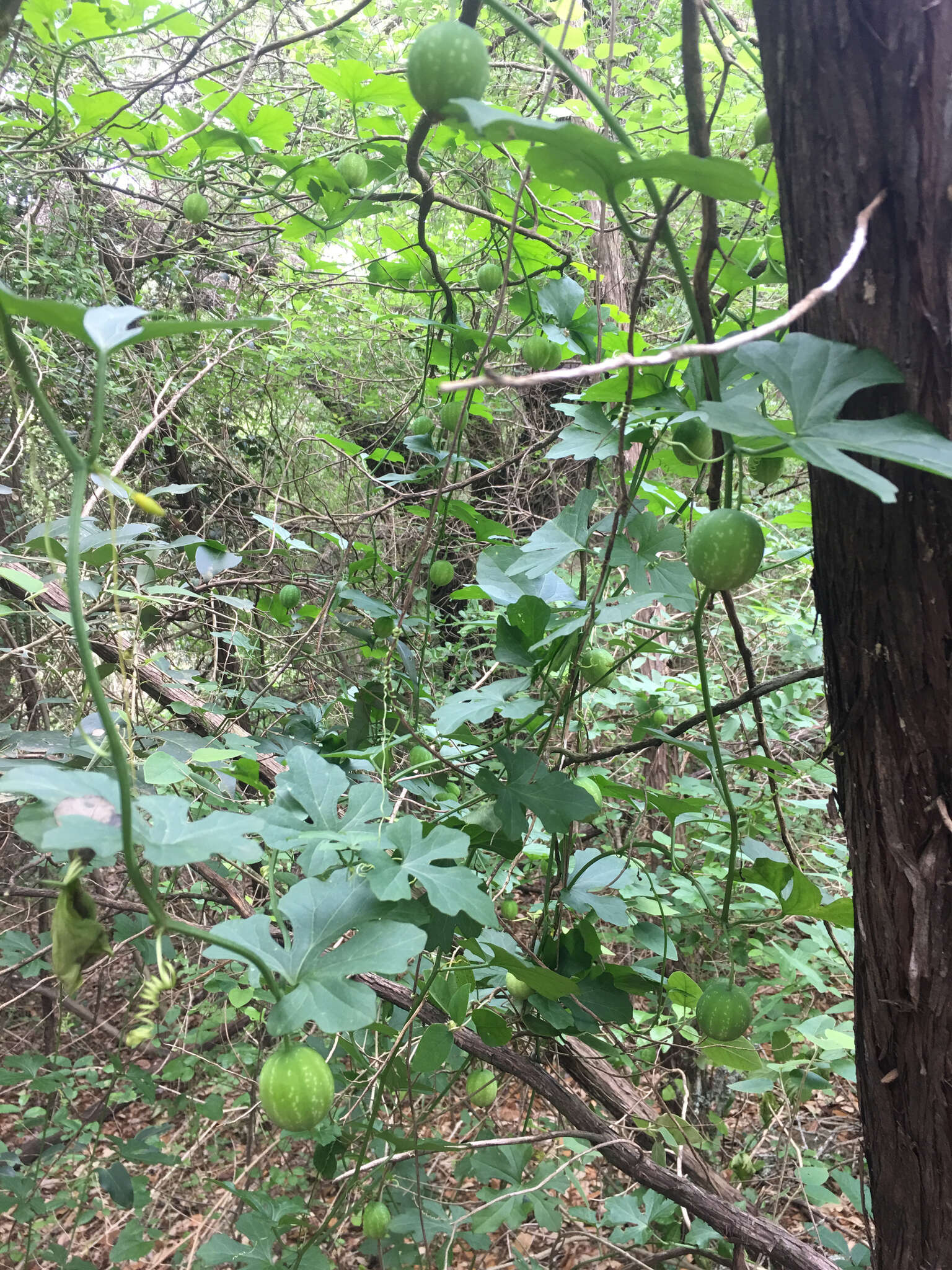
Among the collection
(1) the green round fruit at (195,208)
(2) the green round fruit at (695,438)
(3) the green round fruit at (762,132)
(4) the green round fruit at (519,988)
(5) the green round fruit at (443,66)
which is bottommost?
(4) the green round fruit at (519,988)

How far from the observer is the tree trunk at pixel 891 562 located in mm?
723

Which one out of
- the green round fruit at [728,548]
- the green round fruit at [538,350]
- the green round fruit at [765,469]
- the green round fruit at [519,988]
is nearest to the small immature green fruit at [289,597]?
the green round fruit at [538,350]

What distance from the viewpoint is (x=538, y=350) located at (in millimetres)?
1517

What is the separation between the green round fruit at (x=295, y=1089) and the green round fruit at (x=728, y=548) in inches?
26.6

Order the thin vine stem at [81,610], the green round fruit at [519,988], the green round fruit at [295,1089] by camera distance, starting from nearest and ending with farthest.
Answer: the thin vine stem at [81,610] < the green round fruit at [295,1089] < the green round fruit at [519,988]

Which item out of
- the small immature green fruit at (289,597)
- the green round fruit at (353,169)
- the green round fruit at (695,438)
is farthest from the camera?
the small immature green fruit at (289,597)

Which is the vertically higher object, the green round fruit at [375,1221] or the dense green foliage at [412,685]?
the dense green foliage at [412,685]

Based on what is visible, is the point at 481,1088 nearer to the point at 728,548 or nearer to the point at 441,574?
the point at 441,574

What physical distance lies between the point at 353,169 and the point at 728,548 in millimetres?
1200

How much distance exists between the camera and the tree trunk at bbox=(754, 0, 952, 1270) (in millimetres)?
723

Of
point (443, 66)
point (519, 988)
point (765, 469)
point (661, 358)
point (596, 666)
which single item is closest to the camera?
point (661, 358)

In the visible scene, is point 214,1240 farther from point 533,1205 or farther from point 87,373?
point 87,373

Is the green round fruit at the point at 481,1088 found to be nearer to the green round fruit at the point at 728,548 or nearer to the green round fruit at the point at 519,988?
the green round fruit at the point at 519,988

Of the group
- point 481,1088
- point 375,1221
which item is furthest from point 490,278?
point 375,1221
